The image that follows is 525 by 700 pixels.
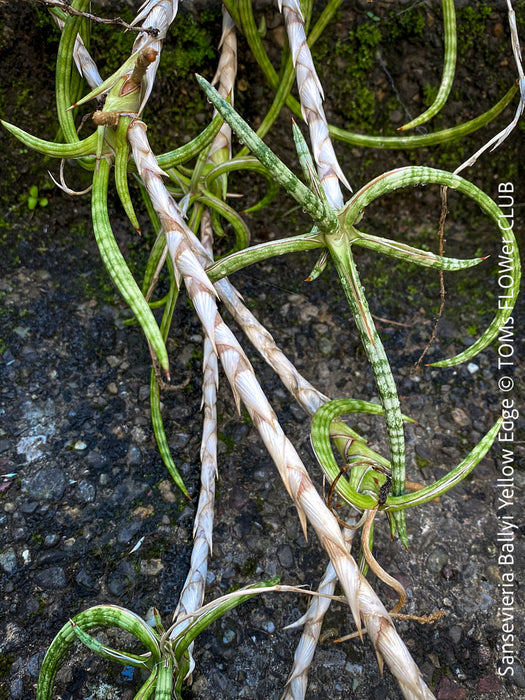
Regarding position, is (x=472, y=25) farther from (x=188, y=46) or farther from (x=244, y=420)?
(x=244, y=420)

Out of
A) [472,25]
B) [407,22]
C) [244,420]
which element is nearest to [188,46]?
[407,22]

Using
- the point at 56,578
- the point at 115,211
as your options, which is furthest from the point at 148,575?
the point at 115,211

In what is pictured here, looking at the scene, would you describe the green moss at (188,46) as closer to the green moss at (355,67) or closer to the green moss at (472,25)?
the green moss at (355,67)
